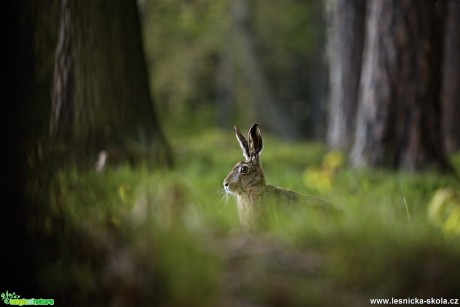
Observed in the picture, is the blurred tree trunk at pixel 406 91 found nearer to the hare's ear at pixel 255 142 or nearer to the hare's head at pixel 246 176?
the hare's head at pixel 246 176

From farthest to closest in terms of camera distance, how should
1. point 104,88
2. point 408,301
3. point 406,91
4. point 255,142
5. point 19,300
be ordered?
point 406,91, point 104,88, point 255,142, point 19,300, point 408,301

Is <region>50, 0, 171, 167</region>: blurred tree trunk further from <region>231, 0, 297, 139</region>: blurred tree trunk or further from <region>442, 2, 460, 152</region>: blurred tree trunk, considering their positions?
<region>231, 0, 297, 139</region>: blurred tree trunk

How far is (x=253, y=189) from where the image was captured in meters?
2.91

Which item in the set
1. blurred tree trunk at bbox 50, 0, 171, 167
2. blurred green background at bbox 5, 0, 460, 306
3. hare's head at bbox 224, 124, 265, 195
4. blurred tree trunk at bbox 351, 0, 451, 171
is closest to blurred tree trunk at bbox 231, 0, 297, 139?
blurred tree trunk at bbox 351, 0, 451, 171

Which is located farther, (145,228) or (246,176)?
(246,176)

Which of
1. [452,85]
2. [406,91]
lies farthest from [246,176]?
[452,85]

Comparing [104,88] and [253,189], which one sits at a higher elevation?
[104,88]

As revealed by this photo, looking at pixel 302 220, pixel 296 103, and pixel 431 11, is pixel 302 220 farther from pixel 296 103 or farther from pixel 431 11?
pixel 296 103

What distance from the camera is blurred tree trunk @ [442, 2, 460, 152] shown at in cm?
991

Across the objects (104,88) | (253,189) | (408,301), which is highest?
(104,88)

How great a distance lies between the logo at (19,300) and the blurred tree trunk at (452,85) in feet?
28.4

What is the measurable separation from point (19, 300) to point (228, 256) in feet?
2.96

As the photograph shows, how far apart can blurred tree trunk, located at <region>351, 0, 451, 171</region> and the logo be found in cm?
400

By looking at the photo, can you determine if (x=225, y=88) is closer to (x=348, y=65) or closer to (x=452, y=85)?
(x=452, y=85)
